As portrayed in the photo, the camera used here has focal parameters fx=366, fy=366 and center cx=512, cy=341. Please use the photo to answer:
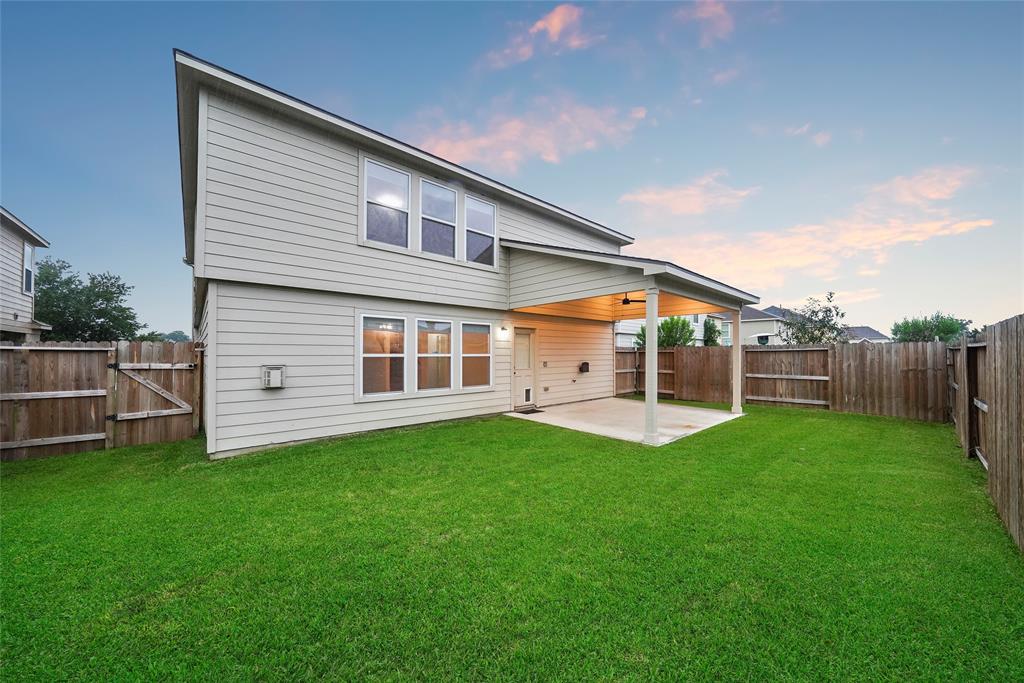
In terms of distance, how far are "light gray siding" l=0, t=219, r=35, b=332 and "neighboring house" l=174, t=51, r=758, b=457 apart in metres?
7.50

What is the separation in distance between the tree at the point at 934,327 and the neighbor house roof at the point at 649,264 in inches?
1097

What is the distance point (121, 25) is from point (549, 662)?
14.2 metres

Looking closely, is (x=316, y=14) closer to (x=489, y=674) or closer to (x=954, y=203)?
(x=489, y=674)

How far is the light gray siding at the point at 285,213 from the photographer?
5.34 m

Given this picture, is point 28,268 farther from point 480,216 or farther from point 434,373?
point 480,216

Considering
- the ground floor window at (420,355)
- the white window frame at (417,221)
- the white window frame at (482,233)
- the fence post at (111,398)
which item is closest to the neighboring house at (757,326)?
the white window frame at (482,233)

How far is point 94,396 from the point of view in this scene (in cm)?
600

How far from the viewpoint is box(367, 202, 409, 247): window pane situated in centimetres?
684

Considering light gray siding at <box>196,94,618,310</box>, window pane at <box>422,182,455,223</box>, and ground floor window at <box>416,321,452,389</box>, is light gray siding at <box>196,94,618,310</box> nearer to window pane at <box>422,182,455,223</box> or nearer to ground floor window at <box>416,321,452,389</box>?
ground floor window at <box>416,321,452,389</box>

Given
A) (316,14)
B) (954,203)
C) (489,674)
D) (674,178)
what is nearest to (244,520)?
(489,674)

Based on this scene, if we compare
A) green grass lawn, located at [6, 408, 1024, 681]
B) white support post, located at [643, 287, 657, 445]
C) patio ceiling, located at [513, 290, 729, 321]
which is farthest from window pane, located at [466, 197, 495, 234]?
green grass lawn, located at [6, 408, 1024, 681]

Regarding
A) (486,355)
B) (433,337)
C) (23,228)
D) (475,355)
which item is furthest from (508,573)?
(23,228)

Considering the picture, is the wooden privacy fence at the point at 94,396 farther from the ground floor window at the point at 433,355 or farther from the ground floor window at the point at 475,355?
the ground floor window at the point at 475,355

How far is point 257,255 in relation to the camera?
5.66 metres
